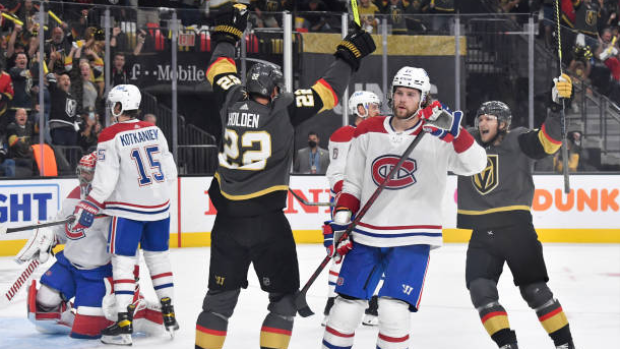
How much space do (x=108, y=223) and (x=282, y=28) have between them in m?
5.32

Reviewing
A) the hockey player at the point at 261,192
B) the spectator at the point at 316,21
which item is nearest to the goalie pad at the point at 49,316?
the hockey player at the point at 261,192

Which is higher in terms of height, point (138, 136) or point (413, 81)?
point (413, 81)

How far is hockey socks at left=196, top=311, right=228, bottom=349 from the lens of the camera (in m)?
3.94

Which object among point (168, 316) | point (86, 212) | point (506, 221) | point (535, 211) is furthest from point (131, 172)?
point (535, 211)

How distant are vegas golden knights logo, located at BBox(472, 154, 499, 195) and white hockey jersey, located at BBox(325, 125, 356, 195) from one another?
3.12 ft

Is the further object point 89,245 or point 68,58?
point 68,58

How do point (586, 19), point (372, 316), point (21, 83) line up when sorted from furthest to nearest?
point (586, 19)
point (21, 83)
point (372, 316)

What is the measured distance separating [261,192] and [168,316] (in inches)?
61.5

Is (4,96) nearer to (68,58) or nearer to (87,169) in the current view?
(68,58)

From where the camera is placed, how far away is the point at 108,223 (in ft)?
17.5

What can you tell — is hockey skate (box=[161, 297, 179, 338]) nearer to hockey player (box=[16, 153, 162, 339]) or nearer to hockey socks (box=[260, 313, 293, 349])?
hockey player (box=[16, 153, 162, 339])

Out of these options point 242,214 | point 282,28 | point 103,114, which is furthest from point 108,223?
point 282,28

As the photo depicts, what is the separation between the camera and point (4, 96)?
916 cm

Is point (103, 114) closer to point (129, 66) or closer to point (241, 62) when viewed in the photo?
point (129, 66)
